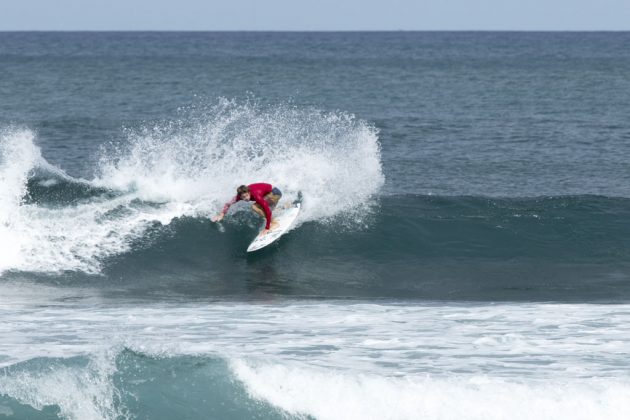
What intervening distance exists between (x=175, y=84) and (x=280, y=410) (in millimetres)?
50476

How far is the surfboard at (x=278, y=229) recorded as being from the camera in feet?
62.0

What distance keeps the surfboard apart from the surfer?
0.38 ft

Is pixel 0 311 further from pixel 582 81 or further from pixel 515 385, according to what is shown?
pixel 582 81

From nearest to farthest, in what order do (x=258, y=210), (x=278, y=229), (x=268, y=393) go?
(x=268, y=393), (x=258, y=210), (x=278, y=229)

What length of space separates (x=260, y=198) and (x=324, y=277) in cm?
179

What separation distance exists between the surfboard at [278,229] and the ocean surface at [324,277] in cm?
20

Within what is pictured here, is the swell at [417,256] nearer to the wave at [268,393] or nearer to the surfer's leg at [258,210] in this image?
the surfer's leg at [258,210]

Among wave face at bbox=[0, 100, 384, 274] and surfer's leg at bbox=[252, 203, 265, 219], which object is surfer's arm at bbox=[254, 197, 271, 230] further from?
wave face at bbox=[0, 100, 384, 274]

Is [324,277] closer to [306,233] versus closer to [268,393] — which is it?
[306,233]

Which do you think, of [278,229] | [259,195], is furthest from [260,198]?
[278,229]

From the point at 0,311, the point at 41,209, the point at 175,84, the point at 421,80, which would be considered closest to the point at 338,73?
the point at 421,80

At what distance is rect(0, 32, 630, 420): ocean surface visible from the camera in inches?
427

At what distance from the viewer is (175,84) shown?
59531 millimetres

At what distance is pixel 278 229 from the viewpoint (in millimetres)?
18984
